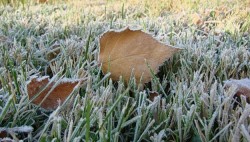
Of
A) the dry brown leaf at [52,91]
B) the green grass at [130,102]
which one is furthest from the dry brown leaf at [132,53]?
the dry brown leaf at [52,91]

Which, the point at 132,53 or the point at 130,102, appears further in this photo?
the point at 132,53

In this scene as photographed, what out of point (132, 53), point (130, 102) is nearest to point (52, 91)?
point (130, 102)

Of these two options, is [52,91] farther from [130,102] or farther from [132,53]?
[132,53]

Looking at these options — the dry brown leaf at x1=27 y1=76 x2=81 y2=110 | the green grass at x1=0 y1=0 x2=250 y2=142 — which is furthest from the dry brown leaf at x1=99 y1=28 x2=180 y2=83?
the dry brown leaf at x1=27 y1=76 x2=81 y2=110

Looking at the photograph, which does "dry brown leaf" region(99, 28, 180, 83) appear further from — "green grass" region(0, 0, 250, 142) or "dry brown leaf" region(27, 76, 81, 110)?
"dry brown leaf" region(27, 76, 81, 110)

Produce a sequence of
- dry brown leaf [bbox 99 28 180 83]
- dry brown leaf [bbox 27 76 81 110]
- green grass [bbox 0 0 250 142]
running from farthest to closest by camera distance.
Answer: dry brown leaf [bbox 99 28 180 83]
dry brown leaf [bbox 27 76 81 110]
green grass [bbox 0 0 250 142]

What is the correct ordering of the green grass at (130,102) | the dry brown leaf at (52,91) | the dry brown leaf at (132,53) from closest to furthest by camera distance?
the green grass at (130,102) → the dry brown leaf at (52,91) → the dry brown leaf at (132,53)

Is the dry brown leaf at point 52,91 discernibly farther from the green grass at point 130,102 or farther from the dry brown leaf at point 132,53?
the dry brown leaf at point 132,53
